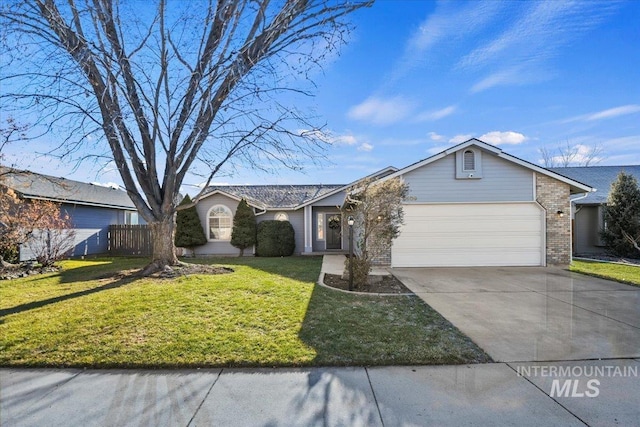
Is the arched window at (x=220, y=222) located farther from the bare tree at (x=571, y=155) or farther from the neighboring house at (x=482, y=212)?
the bare tree at (x=571, y=155)

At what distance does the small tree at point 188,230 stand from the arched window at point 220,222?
0.62m

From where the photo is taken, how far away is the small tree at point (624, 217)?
43.8 ft

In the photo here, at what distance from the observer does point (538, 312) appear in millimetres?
5629

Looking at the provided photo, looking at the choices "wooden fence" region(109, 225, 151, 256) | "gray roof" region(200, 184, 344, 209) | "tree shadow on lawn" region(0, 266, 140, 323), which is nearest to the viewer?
"tree shadow on lawn" region(0, 266, 140, 323)

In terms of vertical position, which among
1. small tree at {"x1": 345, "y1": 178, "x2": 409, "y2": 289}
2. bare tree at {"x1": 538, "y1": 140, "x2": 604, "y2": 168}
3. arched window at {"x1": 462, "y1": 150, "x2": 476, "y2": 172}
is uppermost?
bare tree at {"x1": 538, "y1": 140, "x2": 604, "y2": 168}

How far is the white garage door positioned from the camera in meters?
11.1

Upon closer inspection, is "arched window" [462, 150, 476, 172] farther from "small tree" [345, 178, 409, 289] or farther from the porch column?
the porch column

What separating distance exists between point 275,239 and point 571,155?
3305 cm

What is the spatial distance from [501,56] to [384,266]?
7721 millimetres

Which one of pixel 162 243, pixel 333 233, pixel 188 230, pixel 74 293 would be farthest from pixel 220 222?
pixel 74 293

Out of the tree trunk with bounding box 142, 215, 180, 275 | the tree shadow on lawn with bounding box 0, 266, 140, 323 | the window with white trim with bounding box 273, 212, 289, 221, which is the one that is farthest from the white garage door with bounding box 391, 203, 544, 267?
the tree shadow on lawn with bounding box 0, 266, 140, 323

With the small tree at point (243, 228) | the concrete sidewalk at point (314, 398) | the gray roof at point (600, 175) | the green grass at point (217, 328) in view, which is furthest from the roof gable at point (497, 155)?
the concrete sidewalk at point (314, 398)

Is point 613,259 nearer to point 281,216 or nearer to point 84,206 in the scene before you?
point 281,216

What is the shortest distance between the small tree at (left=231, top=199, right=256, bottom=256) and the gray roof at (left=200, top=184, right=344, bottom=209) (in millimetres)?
557
